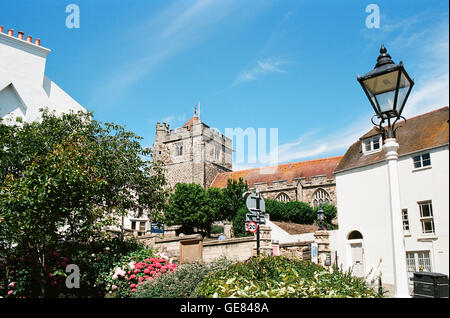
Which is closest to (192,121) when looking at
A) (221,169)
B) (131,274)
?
(221,169)

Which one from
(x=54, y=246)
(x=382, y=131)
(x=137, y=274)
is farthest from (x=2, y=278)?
(x=382, y=131)

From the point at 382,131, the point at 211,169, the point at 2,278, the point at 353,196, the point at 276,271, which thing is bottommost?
the point at 2,278

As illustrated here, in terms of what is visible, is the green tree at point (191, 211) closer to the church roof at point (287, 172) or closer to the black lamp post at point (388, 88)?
the church roof at point (287, 172)

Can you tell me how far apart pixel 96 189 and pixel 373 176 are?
27.2 feet

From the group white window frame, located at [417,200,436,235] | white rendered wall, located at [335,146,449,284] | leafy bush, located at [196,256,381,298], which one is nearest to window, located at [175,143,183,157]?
leafy bush, located at [196,256,381,298]

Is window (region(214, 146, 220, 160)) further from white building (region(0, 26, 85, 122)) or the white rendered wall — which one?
the white rendered wall

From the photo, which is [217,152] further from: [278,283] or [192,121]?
[278,283]

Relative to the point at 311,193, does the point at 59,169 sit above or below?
below

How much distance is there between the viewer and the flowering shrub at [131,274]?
39.3 ft

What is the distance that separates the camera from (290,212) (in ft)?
130
